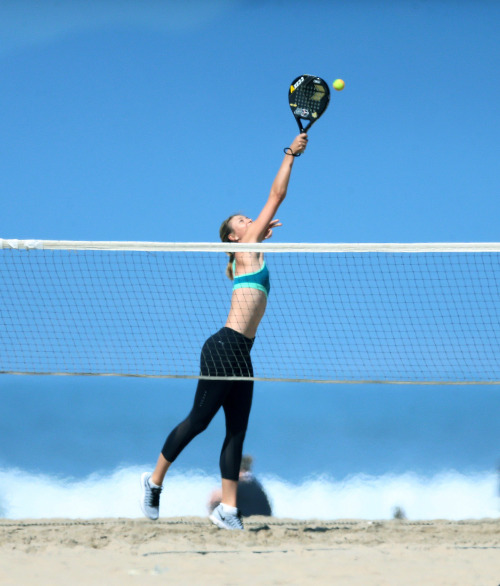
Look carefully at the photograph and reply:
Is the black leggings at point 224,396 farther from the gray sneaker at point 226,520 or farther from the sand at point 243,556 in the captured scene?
the sand at point 243,556

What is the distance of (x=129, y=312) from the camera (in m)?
6.91

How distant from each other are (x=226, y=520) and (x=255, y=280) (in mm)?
1800

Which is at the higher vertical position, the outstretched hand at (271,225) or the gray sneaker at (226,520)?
the outstretched hand at (271,225)

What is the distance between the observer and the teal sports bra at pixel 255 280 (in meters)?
5.77

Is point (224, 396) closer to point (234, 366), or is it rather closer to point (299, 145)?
point (234, 366)

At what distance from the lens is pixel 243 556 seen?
4.89 meters

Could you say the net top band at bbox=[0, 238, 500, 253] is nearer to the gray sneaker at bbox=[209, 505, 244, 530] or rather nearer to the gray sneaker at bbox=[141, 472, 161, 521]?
the gray sneaker at bbox=[141, 472, 161, 521]

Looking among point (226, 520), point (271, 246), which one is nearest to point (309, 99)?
point (271, 246)

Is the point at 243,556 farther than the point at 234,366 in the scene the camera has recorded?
No

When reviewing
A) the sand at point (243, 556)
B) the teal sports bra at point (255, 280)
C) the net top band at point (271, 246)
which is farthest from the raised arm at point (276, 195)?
the sand at point (243, 556)

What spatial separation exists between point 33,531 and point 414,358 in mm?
3370

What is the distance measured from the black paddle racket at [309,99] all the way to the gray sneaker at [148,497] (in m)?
3.01

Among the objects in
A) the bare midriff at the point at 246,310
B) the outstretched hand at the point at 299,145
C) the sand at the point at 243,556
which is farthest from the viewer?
the outstretched hand at the point at 299,145

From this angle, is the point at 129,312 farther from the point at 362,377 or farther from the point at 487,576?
the point at 487,576
